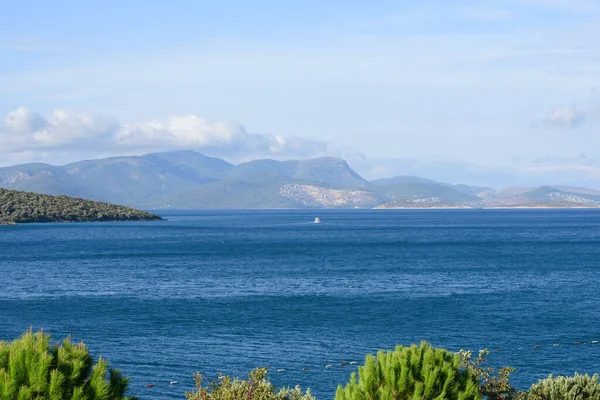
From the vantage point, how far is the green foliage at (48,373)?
1288cm

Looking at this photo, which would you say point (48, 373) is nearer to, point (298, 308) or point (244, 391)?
point (244, 391)

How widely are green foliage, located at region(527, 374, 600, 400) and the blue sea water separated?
537 inches

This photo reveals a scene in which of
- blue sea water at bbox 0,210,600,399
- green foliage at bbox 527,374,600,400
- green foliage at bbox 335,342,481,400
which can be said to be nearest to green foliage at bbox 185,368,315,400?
green foliage at bbox 335,342,481,400

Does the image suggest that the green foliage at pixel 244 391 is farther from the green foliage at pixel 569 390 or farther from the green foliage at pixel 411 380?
the green foliage at pixel 569 390

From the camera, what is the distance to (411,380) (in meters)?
14.8

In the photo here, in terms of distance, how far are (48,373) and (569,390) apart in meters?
14.7

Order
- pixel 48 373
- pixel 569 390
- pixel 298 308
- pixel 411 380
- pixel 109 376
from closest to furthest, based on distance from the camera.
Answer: pixel 48 373, pixel 411 380, pixel 109 376, pixel 569 390, pixel 298 308

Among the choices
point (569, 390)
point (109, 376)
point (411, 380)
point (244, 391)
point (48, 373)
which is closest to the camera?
point (48, 373)

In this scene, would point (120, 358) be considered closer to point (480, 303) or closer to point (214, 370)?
point (214, 370)

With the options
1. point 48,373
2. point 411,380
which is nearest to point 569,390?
point 411,380

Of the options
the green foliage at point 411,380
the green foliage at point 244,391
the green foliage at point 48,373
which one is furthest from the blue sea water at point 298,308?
the green foliage at point 48,373

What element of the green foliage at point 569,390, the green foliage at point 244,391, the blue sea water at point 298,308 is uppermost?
the green foliage at point 244,391

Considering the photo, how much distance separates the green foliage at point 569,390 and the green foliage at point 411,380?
7.00 m

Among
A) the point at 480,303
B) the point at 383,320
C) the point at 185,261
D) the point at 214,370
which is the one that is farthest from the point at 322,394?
the point at 185,261
